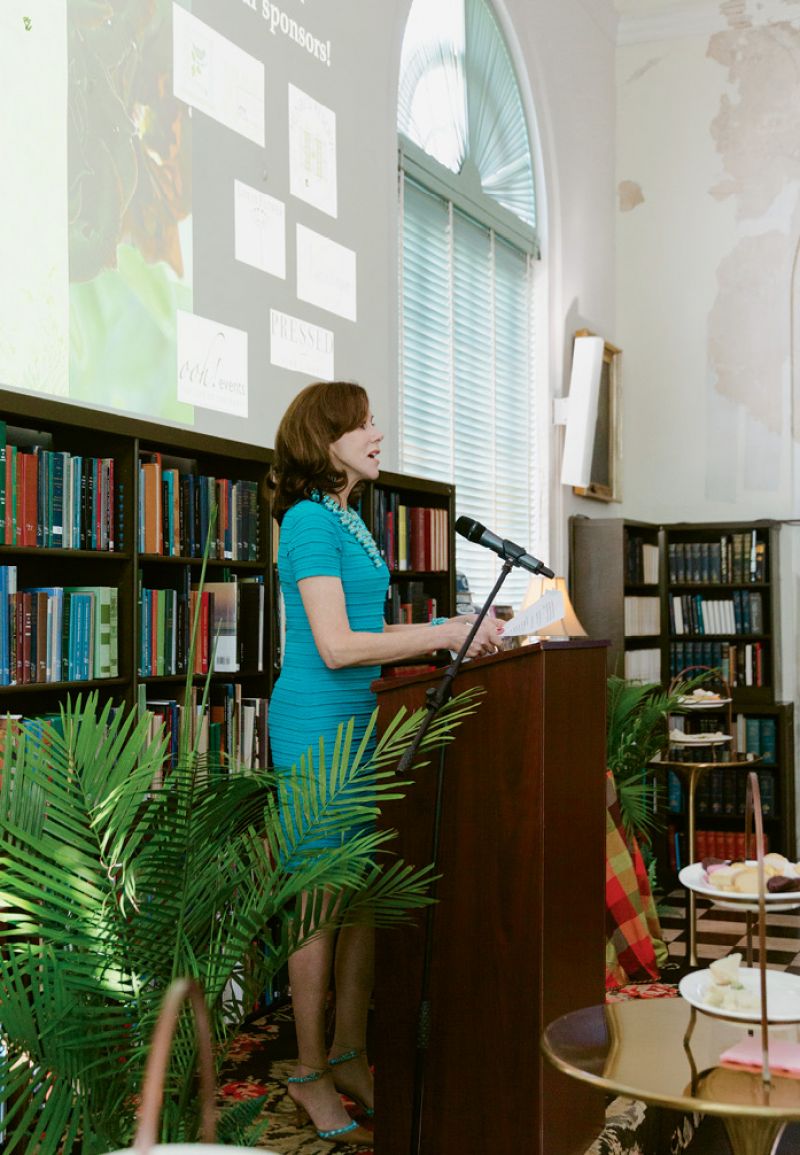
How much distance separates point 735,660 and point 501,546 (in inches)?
217

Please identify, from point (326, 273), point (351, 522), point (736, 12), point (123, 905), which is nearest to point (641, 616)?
point (326, 273)

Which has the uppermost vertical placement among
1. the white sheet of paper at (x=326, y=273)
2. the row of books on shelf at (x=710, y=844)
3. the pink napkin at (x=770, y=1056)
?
the white sheet of paper at (x=326, y=273)

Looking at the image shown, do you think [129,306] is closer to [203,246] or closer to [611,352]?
[203,246]

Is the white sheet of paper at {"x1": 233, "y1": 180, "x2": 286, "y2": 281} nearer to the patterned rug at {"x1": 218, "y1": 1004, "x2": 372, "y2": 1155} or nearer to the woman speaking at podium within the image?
the woman speaking at podium

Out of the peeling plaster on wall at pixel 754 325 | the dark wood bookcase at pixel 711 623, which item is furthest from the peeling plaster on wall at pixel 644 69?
the dark wood bookcase at pixel 711 623

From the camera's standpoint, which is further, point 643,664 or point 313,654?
point 643,664

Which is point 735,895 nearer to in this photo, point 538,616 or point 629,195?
point 538,616

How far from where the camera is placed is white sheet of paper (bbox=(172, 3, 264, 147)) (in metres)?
3.83

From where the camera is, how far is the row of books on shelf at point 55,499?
2.82m

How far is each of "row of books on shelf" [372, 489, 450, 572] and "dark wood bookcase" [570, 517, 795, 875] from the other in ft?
7.20

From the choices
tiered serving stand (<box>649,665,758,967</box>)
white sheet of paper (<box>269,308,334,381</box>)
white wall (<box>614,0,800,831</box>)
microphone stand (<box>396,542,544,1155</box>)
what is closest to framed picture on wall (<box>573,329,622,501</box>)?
white wall (<box>614,0,800,831</box>)

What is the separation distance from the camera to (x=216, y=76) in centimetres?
401

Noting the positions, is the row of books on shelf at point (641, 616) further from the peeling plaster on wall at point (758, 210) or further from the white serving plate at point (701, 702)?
the peeling plaster on wall at point (758, 210)

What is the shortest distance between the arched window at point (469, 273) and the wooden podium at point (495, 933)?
3238 mm
